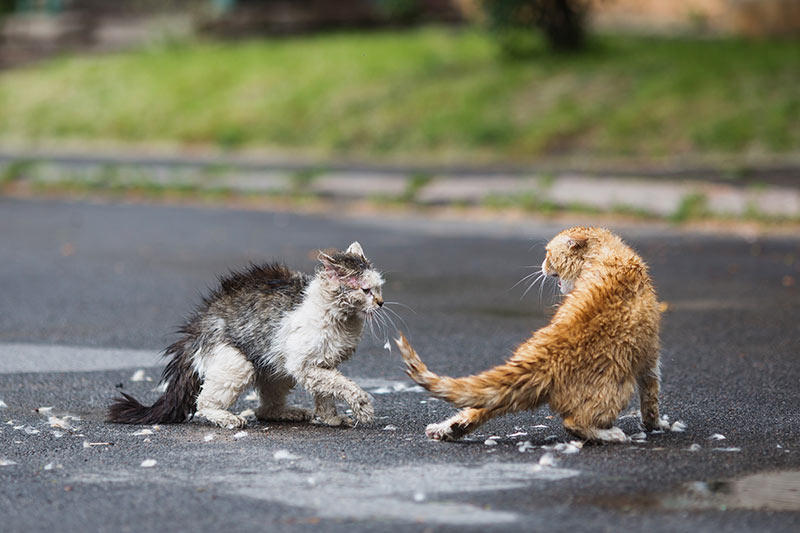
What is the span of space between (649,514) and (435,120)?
16.3 m

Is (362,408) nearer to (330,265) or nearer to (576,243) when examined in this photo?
(330,265)

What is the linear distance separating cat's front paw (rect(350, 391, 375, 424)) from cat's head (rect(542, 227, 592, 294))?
1.10m

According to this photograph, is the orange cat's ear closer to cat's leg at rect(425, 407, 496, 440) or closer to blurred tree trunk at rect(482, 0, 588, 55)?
cat's leg at rect(425, 407, 496, 440)

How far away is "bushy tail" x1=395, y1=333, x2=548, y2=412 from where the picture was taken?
5.14m

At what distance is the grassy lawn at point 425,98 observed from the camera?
18.0 metres

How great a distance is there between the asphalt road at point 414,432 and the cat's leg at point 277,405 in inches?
5.8

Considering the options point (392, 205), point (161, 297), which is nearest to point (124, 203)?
point (392, 205)

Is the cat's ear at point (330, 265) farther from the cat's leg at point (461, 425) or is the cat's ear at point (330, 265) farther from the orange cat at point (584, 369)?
the cat's leg at point (461, 425)

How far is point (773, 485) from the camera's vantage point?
4.65 meters

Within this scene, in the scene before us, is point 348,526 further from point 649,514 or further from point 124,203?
point 124,203

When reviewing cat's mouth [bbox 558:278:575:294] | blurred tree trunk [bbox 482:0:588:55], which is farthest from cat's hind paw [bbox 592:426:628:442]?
blurred tree trunk [bbox 482:0:588:55]

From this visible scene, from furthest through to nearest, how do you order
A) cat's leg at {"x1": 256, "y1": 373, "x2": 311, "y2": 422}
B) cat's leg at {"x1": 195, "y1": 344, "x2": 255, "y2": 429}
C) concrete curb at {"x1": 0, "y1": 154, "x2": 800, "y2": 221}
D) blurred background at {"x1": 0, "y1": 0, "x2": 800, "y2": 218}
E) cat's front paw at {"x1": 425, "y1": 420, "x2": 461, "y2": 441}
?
1. blurred background at {"x1": 0, "y1": 0, "x2": 800, "y2": 218}
2. concrete curb at {"x1": 0, "y1": 154, "x2": 800, "y2": 221}
3. cat's leg at {"x1": 256, "y1": 373, "x2": 311, "y2": 422}
4. cat's leg at {"x1": 195, "y1": 344, "x2": 255, "y2": 429}
5. cat's front paw at {"x1": 425, "y1": 420, "x2": 461, "y2": 441}

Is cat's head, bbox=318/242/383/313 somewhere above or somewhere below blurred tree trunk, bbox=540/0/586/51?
below

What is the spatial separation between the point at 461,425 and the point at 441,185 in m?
10.9
